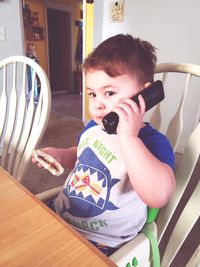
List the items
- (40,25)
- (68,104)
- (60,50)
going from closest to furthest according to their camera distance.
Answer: (68,104) → (40,25) → (60,50)

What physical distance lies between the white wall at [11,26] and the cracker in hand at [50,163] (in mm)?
Result: 1879

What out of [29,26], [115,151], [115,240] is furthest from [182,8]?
[29,26]

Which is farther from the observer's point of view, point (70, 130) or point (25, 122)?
point (70, 130)

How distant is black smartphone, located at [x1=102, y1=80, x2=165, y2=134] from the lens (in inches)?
19.2

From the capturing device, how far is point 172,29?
229 cm

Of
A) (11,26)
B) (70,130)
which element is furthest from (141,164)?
(70,130)

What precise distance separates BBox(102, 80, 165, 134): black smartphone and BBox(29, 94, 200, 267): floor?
0.98m

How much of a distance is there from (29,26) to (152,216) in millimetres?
5348

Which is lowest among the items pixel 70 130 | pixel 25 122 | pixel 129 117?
pixel 70 130

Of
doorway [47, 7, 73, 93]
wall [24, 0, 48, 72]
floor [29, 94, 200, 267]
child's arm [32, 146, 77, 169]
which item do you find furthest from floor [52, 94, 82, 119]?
child's arm [32, 146, 77, 169]

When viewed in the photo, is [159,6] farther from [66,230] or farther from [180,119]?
[66,230]

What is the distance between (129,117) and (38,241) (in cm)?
29

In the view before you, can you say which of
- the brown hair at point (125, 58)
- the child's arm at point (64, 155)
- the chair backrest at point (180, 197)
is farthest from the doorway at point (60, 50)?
the chair backrest at point (180, 197)

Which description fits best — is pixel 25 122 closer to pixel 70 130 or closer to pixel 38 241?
pixel 38 241
